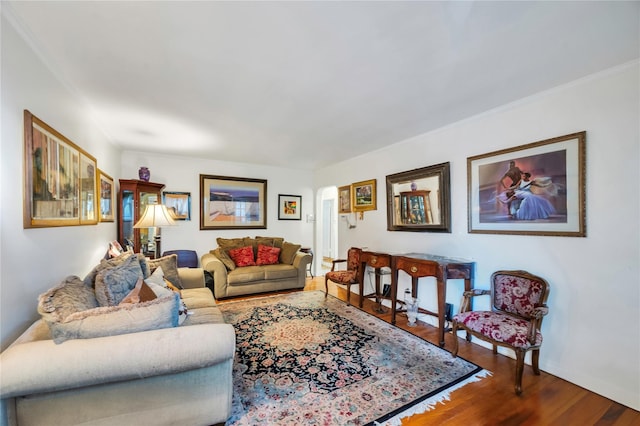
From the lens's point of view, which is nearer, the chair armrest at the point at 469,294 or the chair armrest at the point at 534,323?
the chair armrest at the point at 534,323

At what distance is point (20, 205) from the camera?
1496mm

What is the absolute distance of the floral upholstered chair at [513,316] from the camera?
6.49ft

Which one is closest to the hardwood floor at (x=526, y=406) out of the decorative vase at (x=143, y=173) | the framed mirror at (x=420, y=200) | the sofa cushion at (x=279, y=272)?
the framed mirror at (x=420, y=200)

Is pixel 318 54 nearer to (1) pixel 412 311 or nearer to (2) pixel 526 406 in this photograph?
(2) pixel 526 406

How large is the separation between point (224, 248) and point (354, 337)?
281 centimetres

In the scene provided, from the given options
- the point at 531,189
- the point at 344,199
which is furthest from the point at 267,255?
the point at 531,189

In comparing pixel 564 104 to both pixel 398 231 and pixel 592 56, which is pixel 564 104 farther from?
pixel 398 231

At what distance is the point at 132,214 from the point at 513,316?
4.83 metres

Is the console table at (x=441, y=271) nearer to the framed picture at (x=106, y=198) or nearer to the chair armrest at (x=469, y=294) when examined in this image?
the chair armrest at (x=469, y=294)

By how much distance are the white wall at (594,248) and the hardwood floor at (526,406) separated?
0.15 metres

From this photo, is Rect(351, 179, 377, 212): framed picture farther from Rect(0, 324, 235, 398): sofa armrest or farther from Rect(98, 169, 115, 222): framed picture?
Rect(98, 169, 115, 222): framed picture

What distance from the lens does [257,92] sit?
90.3 inches

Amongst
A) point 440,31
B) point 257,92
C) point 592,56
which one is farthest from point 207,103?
point 592,56

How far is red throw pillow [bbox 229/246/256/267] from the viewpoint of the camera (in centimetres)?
451
